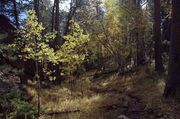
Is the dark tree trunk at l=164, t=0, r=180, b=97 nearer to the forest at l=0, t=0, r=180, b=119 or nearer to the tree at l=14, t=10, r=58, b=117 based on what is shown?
the forest at l=0, t=0, r=180, b=119

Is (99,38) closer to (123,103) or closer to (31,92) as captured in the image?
(31,92)

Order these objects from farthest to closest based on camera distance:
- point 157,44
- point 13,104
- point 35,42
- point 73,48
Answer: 1. point 157,44
2. point 73,48
3. point 35,42
4. point 13,104

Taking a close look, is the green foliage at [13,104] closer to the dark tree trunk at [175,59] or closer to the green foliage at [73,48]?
the dark tree trunk at [175,59]

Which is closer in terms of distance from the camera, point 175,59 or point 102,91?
point 175,59

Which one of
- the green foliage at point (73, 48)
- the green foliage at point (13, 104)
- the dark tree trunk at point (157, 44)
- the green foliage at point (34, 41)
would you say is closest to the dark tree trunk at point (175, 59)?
the green foliage at point (34, 41)

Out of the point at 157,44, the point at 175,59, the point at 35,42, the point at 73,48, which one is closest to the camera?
the point at 175,59

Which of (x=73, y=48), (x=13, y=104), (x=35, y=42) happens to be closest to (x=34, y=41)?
(x=35, y=42)

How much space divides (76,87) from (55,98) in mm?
4384

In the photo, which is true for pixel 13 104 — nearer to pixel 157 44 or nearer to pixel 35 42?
pixel 35 42

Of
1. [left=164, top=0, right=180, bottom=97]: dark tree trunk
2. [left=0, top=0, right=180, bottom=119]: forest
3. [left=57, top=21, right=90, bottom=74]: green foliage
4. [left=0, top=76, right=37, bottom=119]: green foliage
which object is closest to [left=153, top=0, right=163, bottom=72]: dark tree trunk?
[left=0, top=0, right=180, bottom=119]: forest

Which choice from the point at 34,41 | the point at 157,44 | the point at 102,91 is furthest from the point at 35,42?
the point at 157,44

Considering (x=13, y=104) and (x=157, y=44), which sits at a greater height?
(x=157, y=44)

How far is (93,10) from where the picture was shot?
27812 millimetres

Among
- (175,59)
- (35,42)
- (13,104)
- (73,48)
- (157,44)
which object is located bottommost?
(13,104)
